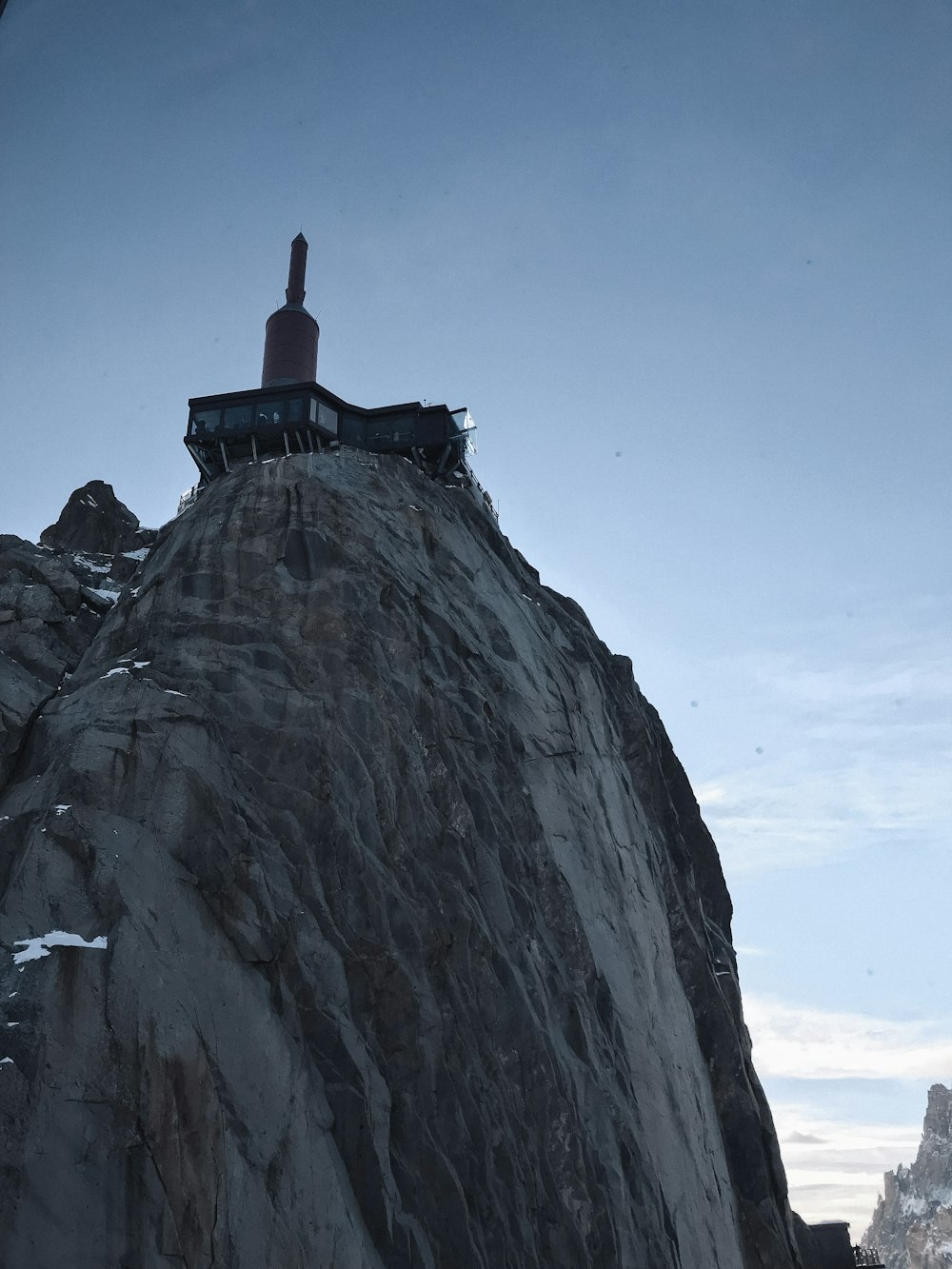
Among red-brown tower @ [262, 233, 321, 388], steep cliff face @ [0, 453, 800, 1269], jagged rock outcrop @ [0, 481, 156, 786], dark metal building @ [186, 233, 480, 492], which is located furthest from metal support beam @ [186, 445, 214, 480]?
steep cliff face @ [0, 453, 800, 1269]

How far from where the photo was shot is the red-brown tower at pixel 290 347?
7575 centimetres

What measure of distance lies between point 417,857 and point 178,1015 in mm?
10394

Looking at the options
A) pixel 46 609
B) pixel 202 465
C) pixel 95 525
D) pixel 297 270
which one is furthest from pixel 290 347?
pixel 46 609

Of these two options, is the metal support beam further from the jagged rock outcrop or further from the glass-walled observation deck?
the jagged rock outcrop

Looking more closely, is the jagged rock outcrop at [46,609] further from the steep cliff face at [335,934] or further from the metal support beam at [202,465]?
the metal support beam at [202,465]

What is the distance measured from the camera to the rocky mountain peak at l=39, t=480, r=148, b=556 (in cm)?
6675

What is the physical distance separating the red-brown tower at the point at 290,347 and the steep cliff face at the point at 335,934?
29.8m

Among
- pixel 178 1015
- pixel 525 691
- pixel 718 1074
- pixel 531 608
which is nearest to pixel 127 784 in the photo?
pixel 178 1015

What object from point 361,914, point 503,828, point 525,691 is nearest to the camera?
point 361,914

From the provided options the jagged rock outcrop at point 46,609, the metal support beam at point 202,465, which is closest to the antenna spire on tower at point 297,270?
the metal support beam at point 202,465

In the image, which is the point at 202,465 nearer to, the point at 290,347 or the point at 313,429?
the point at 313,429

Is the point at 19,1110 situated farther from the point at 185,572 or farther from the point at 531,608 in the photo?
the point at 531,608

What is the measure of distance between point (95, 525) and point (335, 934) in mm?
45808

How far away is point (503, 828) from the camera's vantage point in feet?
118
